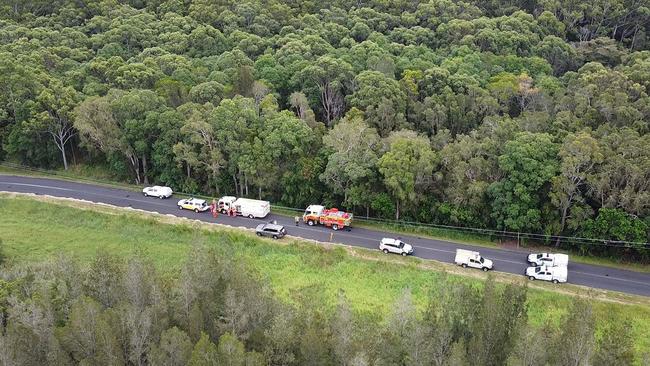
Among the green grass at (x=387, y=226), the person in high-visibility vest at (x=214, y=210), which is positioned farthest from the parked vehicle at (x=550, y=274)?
the person in high-visibility vest at (x=214, y=210)

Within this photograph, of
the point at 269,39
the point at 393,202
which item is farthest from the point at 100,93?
the point at 393,202

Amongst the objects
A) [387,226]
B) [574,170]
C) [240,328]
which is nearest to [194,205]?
[387,226]

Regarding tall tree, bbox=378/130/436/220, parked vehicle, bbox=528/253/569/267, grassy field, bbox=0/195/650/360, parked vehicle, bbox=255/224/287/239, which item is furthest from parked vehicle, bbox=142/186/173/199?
parked vehicle, bbox=528/253/569/267

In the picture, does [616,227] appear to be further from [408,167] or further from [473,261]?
[408,167]

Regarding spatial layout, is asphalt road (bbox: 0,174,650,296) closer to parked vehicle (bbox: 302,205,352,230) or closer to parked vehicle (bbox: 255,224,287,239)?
parked vehicle (bbox: 302,205,352,230)

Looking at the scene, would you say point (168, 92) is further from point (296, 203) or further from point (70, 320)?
point (70, 320)

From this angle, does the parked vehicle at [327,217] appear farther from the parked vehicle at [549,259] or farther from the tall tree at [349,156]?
the parked vehicle at [549,259]
